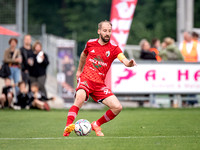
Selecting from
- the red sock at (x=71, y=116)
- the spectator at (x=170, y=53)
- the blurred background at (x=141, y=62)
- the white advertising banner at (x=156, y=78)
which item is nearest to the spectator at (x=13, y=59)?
the blurred background at (x=141, y=62)

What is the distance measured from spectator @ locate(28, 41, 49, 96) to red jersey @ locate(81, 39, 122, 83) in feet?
25.5

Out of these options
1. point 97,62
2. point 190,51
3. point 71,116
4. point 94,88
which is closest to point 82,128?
point 71,116

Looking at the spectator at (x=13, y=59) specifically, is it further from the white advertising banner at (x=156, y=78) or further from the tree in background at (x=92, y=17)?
the tree in background at (x=92, y=17)

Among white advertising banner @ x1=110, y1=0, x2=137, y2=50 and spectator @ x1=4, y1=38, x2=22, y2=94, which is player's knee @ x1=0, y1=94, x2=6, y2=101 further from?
white advertising banner @ x1=110, y1=0, x2=137, y2=50

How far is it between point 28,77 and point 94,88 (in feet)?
27.2

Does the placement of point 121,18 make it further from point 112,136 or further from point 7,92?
point 112,136

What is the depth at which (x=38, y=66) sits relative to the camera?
1669cm

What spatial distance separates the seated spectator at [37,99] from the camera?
54.4 feet

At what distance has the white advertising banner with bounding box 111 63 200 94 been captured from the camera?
17.2 m

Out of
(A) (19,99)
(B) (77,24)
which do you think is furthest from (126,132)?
(B) (77,24)

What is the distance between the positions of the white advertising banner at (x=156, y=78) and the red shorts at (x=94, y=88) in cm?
811

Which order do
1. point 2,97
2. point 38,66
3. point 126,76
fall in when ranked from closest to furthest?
point 2,97, point 38,66, point 126,76

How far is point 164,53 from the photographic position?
1808 centimetres

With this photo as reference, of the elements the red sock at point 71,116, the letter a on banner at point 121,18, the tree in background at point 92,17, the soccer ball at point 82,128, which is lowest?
the soccer ball at point 82,128
